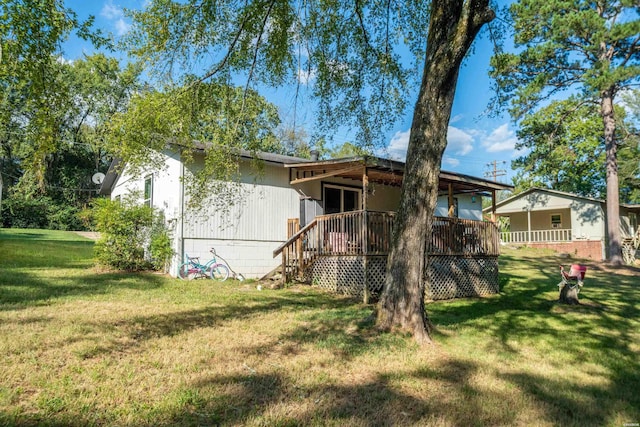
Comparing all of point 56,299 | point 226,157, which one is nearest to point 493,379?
point 226,157

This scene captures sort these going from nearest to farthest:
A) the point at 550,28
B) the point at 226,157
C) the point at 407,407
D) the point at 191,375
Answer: the point at 407,407, the point at 191,375, the point at 226,157, the point at 550,28

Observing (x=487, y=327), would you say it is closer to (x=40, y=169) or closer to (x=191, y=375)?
(x=191, y=375)

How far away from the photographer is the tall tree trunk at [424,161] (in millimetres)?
5230

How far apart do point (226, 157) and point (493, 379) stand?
5275 millimetres

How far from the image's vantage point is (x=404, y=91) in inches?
313

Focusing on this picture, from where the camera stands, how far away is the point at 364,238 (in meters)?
9.42

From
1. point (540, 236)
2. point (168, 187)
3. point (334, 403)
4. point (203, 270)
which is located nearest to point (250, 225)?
point (203, 270)

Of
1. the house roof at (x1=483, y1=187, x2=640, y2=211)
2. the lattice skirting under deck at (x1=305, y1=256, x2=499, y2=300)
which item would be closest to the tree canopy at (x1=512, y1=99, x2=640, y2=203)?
the house roof at (x1=483, y1=187, x2=640, y2=211)

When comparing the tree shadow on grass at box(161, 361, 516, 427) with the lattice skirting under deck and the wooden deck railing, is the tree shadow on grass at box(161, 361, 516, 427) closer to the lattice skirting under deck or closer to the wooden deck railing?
the lattice skirting under deck

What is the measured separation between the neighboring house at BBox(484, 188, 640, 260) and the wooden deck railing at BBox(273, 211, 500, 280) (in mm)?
11945

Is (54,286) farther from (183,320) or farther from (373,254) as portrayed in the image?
(373,254)

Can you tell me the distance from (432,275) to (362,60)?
544 cm

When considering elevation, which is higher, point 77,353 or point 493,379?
point 77,353

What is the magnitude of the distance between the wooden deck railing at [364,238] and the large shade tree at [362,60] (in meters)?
2.58
